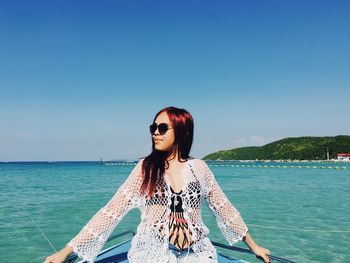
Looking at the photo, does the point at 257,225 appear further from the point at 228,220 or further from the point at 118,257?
the point at 228,220

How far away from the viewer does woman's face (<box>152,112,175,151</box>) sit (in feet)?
7.36

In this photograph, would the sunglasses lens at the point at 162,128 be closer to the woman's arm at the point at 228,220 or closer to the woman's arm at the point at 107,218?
the woman's arm at the point at 107,218

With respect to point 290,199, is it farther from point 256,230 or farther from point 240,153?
point 240,153

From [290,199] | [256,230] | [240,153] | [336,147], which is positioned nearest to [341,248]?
[256,230]

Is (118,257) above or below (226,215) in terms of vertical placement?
below

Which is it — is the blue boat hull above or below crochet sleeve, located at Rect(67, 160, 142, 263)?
below

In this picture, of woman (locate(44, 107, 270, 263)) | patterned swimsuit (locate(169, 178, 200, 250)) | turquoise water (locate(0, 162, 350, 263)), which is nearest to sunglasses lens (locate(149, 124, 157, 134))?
woman (locate(44, 107, 270, 263))

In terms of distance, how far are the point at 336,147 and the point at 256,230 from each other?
120 meters

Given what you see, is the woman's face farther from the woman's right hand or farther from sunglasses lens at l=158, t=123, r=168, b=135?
the woman's right hand

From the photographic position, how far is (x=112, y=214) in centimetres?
217

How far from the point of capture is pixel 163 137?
2.24 metres

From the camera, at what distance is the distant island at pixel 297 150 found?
117688 mm

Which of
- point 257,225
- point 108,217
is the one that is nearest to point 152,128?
point 108,217

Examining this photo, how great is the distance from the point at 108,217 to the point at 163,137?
624mm
